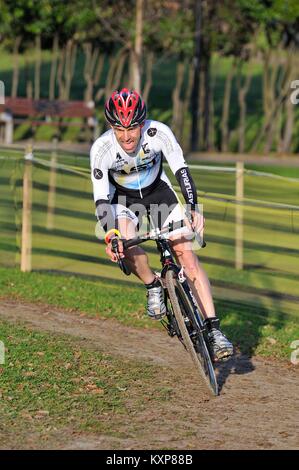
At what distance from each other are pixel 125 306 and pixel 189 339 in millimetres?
3397

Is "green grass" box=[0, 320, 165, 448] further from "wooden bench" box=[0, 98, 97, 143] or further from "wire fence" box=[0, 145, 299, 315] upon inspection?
"wooden bench" box=[0, 98, 97, 143]

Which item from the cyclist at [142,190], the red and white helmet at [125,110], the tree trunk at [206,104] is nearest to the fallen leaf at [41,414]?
the cyclist at [142,190]

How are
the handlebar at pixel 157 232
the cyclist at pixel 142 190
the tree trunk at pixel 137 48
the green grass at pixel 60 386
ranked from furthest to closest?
the tree trunk at pixel 137 48, the cyclist at pixel 142 190, the handlebar at pixel 157 232, the green grass at pixel 60 386

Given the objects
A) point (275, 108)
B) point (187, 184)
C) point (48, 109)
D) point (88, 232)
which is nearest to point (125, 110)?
point (187, 184)

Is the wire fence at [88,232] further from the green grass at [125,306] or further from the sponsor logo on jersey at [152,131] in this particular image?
the sponsor logo on jersey at [152,131]

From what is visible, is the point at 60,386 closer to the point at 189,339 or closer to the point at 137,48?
the point at 189,339

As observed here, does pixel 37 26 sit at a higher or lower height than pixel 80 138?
higher

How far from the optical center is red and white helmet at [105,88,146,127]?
8.17 meters

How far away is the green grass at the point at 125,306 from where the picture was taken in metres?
10.2

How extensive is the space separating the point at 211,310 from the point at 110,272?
4.63m

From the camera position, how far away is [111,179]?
875cm

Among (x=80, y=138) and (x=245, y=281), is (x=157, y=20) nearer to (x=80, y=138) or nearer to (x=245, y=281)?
(x=80, y=138)

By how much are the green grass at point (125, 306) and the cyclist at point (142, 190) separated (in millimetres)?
1564
